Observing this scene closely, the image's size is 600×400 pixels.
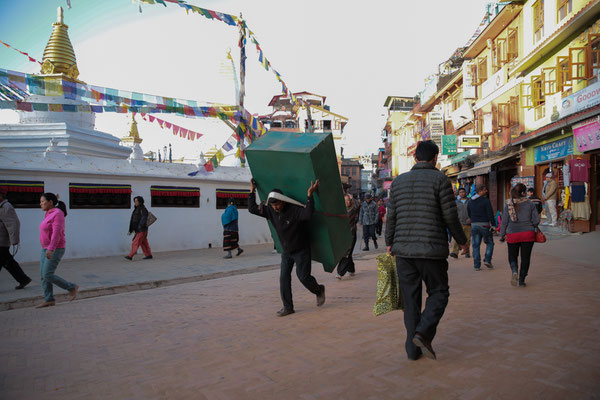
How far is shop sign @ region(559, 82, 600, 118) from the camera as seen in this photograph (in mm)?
12938

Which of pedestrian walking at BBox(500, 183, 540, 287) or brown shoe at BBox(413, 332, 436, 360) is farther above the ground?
pedestrian walking at BBox(500, 183, 540, 287)

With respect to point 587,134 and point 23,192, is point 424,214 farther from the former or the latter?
point 587,134

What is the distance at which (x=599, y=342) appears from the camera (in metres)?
4.04

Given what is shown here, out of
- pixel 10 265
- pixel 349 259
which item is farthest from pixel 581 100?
pixel 10 265

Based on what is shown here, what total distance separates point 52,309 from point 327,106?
2237 inches

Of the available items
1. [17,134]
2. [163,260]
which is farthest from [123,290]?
[17,134]

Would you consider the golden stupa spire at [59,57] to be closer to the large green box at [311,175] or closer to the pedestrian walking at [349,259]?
the pedestrian walking at [349,259]

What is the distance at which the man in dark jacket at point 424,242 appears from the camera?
358cm

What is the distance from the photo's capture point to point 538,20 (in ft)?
58.6

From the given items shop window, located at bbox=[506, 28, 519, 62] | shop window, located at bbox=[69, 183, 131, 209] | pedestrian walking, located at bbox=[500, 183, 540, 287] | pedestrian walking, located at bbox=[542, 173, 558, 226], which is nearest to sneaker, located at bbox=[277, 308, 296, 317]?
pedestrian walking, located at bbox=[500, 183, 540, 287]

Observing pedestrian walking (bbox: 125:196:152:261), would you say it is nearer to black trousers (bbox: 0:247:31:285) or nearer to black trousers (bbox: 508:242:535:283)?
black trousers (bbox: 0:247:31:285)

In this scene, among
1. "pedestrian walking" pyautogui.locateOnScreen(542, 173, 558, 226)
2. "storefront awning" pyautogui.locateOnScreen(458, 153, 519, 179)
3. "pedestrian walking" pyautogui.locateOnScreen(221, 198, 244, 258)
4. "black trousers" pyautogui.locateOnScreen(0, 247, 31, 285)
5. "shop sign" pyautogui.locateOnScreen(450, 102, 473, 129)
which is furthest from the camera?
"shop sign" pyautogui.locateOnScreen(450, 102, 473, 129)

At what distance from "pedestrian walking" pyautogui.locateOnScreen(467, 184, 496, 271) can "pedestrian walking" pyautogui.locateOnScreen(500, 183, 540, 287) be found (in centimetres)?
191

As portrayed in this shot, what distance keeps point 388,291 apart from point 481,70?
2438 centimetres
